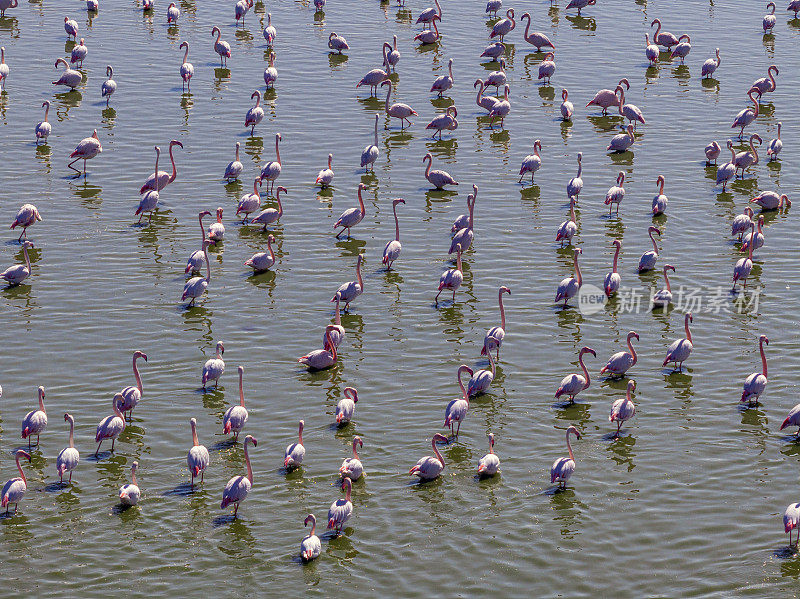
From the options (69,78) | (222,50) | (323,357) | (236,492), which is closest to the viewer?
(236,492)

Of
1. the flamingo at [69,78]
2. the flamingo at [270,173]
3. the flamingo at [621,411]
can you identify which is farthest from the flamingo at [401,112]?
the flamingo at [621,411]

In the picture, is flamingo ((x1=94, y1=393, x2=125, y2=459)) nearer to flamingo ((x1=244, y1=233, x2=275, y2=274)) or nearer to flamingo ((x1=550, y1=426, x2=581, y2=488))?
flamingo ((x1=244, y1=233, x2=275, y2=274))

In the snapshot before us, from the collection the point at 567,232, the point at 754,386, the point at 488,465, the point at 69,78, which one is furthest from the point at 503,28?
the point at 488,465

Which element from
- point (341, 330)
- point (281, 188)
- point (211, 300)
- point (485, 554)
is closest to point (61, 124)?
point (281, 188)

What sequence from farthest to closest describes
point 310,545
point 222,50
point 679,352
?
point 222,50, point 679,352, point 310,545

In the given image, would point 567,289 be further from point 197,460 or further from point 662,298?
point 197,460

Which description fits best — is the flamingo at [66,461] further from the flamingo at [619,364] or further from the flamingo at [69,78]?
the flamingo at [69,78]

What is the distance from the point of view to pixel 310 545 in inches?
688

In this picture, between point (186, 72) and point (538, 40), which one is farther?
point (538, 40)

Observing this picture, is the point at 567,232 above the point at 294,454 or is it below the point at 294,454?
Result: above

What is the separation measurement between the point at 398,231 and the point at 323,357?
6474 mm

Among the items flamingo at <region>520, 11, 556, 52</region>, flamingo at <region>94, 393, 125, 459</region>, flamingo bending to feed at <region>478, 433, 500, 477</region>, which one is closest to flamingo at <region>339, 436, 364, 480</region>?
flamingo bending to feed at <region>478, 433, 500, 477</region>

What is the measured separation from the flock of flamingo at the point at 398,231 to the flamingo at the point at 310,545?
22 mm

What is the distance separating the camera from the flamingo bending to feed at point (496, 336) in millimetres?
23297
